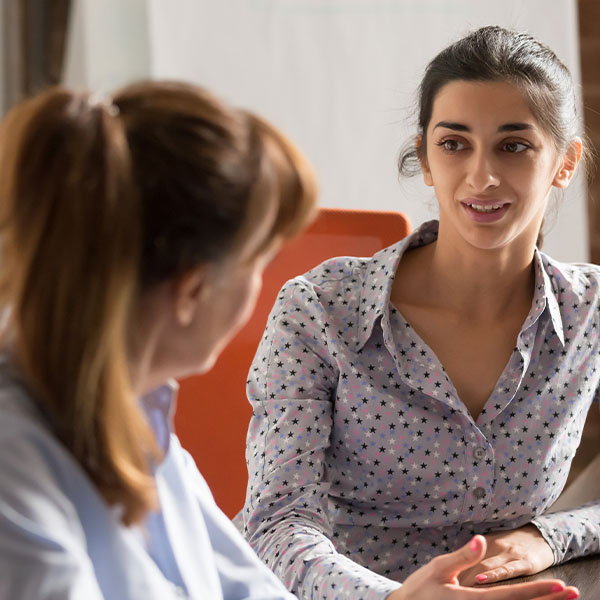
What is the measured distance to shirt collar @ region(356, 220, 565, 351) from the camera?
1.23 meters

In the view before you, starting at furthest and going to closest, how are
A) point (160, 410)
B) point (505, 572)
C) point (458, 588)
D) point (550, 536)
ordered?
point (550, 536) < point (505, 572) < point (458, 588) < point (160, 410)

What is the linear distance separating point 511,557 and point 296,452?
0.26 meters

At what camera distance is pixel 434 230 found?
140 centimetres

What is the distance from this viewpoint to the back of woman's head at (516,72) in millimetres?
1265

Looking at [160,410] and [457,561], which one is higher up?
[160,410]

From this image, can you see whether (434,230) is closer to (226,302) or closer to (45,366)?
(226,302)

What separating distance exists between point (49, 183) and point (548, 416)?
82cm

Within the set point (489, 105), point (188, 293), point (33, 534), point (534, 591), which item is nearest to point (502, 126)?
point (489, 105)

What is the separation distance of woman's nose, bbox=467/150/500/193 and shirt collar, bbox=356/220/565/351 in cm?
14

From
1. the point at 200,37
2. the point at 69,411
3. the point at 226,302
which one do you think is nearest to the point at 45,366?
the point at 69,411

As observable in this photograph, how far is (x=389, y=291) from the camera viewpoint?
1.26 metres

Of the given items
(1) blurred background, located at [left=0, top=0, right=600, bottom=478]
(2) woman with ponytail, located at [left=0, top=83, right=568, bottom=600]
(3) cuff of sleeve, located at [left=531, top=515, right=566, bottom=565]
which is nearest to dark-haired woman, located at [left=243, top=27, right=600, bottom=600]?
(3) cuff of sleeve, located at [left=531, top=515, right=566, bottom=565]

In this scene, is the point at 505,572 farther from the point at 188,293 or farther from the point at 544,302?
the point at 188,293

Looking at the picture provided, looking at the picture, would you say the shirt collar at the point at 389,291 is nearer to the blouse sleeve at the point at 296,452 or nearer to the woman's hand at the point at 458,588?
the blouse sleeve at the point at 296,452
